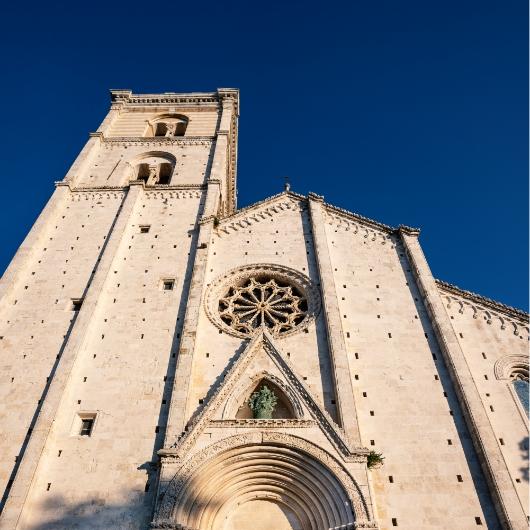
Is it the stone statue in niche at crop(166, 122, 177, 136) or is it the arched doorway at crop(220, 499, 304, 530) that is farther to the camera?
the stone statue in niche at crop(166, 122, 177, 136)

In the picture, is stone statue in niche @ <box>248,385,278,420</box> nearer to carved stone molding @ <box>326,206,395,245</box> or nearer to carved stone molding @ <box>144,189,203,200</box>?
carved stone molding @ <box>326,206,395,245</box>

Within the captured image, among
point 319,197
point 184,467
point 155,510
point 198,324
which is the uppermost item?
point 319,197

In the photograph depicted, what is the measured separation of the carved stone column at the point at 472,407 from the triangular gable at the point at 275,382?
2.95 metres

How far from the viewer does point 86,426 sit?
43.2 feet

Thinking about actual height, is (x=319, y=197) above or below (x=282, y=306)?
above

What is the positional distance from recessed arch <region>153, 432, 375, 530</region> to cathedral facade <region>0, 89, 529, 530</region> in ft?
0.12

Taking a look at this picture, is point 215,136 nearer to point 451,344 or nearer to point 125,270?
point 125,270

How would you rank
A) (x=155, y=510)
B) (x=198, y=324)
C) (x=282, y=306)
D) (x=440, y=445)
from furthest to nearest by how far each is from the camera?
(x=282, y=306) < (x=198, y=324) < (x=440, y=445) < (x=155, y=510)

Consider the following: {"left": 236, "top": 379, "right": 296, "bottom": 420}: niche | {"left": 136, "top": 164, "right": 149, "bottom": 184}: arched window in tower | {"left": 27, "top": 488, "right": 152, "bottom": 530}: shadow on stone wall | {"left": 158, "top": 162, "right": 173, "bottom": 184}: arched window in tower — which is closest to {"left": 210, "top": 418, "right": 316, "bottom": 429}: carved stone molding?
{"left": 236, "top": 379, "right": 296, "bottom": 420}: niche

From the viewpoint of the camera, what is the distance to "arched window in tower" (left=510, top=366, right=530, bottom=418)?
44.4ft

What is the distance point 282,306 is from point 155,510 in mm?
7681

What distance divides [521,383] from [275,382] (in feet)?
23.0

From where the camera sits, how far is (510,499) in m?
11.0

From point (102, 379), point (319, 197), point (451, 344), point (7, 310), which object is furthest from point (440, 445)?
point (7, 310)
